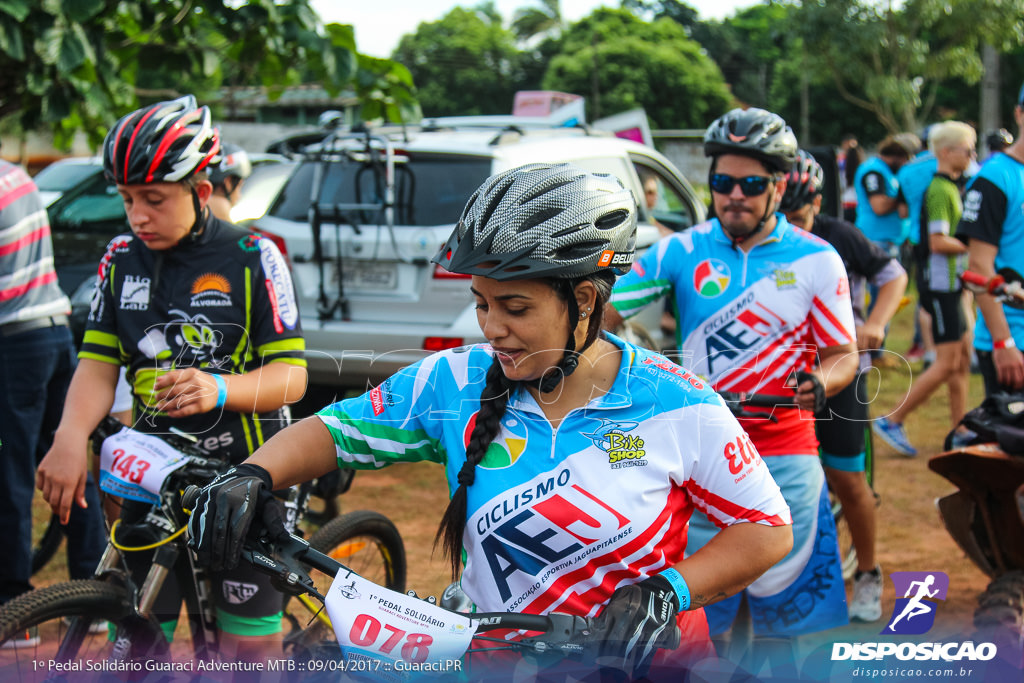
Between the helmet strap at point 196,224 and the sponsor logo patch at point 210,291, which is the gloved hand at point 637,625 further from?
the helmet strap at point 196,224

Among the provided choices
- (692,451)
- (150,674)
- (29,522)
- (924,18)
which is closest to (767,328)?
(692,451)

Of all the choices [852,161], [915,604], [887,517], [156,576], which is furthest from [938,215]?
[852,161]

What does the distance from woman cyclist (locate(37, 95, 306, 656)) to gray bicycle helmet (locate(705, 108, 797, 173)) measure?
186 centimetres

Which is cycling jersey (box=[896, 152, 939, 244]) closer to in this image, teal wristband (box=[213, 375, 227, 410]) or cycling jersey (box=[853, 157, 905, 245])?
cycling jersey (box=[853, 157, 905, 245])

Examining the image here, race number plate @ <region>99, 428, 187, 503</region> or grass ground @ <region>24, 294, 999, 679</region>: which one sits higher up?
race number plate @ <region>99, 428, 187, 503</region>

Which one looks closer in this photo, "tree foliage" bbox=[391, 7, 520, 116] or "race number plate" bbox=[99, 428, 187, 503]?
"race number plate" bbox=[99, 428, 187, 503]

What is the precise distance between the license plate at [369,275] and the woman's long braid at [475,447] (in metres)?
4.26

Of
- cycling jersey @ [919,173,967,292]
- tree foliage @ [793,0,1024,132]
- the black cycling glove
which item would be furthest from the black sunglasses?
tree foliage @ [793,0,1024,132]

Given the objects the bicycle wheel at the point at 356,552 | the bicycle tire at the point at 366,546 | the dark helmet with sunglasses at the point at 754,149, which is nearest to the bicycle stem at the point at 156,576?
the bicycle wheel at the point at 356,552

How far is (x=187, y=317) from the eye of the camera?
3076 mm

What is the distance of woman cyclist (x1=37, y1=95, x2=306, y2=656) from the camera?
10.0 feet

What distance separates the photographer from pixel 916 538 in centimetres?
609

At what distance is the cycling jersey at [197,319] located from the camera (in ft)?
10.1

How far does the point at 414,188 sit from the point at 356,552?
3.13 m
